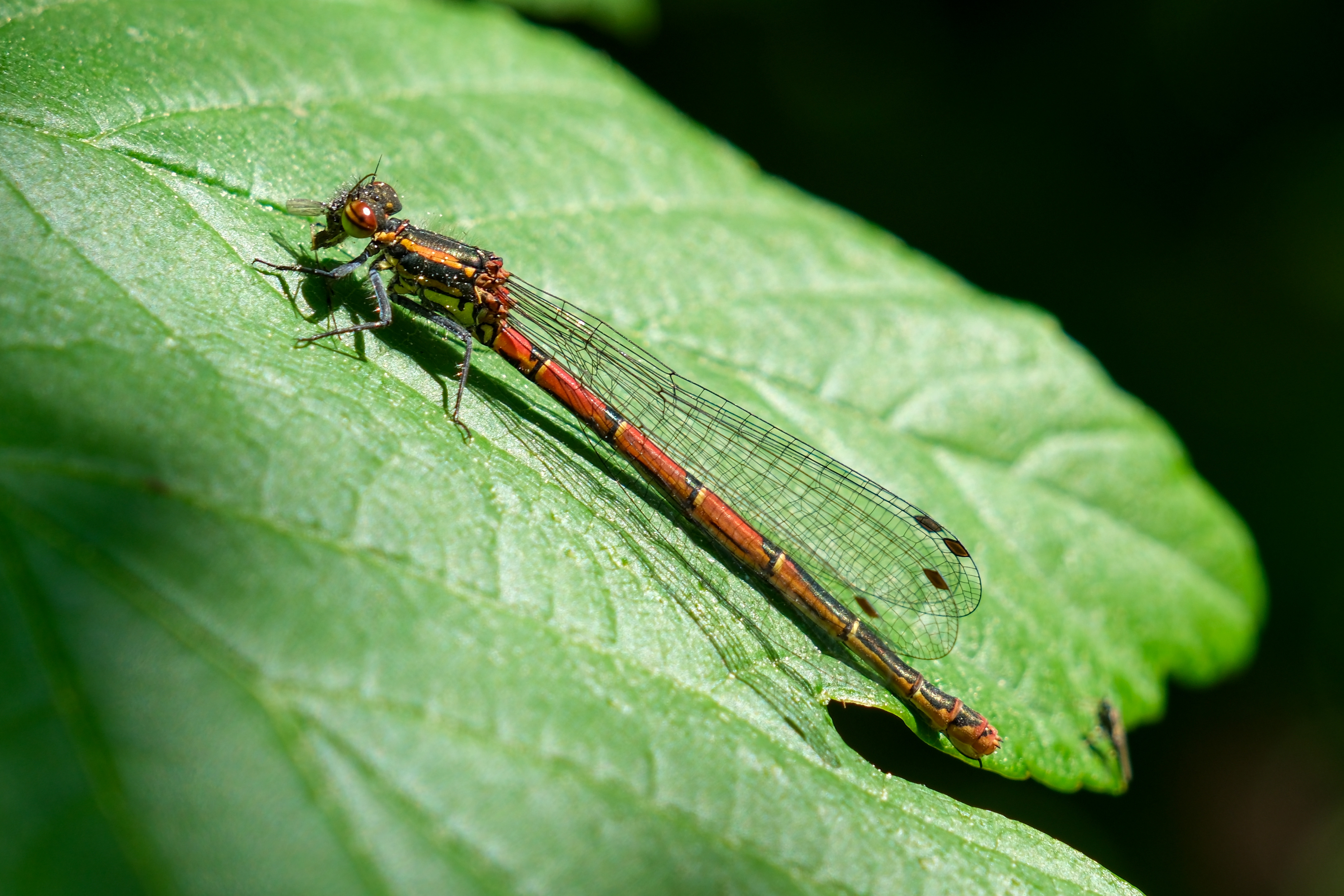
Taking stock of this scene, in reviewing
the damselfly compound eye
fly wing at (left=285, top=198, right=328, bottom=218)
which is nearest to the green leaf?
fly wing at (left=285, top=198, right=328, bottom=218)

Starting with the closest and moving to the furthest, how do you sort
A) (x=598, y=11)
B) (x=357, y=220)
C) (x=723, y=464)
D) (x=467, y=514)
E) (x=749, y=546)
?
(x=467, y=514) < (x=357, y=220) < (x=749, y=546) < (x=723, y=464) < (x=598, y=11)

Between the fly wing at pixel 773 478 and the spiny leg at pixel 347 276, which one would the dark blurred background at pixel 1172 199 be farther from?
the spiny leg at pixel 347 276

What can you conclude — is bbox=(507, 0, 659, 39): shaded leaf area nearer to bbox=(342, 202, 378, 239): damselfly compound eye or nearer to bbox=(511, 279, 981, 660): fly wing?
bbox=(511, 279, 981, 660): fly wing

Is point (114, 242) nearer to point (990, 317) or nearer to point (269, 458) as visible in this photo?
point (269, 458)

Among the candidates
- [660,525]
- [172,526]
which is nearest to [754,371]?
[660,525]

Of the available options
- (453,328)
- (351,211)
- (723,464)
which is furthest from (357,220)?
(723,464)

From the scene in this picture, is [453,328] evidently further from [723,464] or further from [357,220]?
[723,464]
